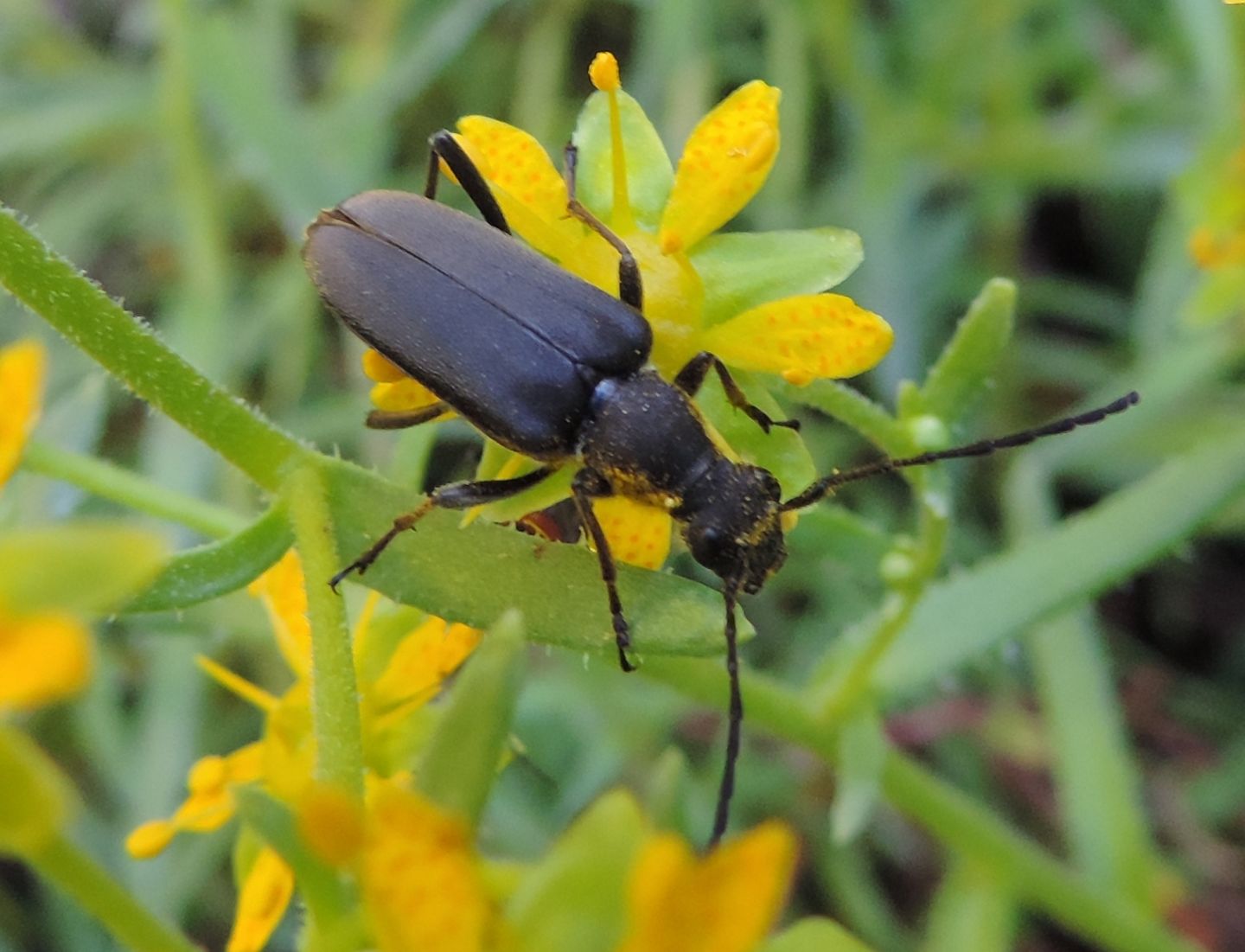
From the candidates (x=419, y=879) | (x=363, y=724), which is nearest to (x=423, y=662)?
(x=363, y=724)

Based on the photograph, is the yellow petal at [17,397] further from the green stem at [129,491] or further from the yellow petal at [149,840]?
the green stem at [129,491]

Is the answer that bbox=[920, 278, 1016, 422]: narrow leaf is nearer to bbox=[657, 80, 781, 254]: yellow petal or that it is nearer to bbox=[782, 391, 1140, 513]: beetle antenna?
bbox=[782, 391, 1140, 513]: beetle antenna

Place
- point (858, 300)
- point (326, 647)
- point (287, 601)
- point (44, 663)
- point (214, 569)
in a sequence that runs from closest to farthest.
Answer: point (44, 663)
point (326, 647)
point (214, 569)
point (287, 601)
point (858, 300)

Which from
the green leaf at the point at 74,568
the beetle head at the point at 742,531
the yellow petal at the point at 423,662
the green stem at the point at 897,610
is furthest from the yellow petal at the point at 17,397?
the green stem at the point at 897,610

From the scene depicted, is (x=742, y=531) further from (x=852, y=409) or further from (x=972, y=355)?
(x=972, y=355)

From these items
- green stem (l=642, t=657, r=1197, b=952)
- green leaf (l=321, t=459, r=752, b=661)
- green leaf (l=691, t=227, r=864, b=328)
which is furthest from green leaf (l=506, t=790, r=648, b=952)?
green stem (l=642, t=657, r=1197, b=952)
